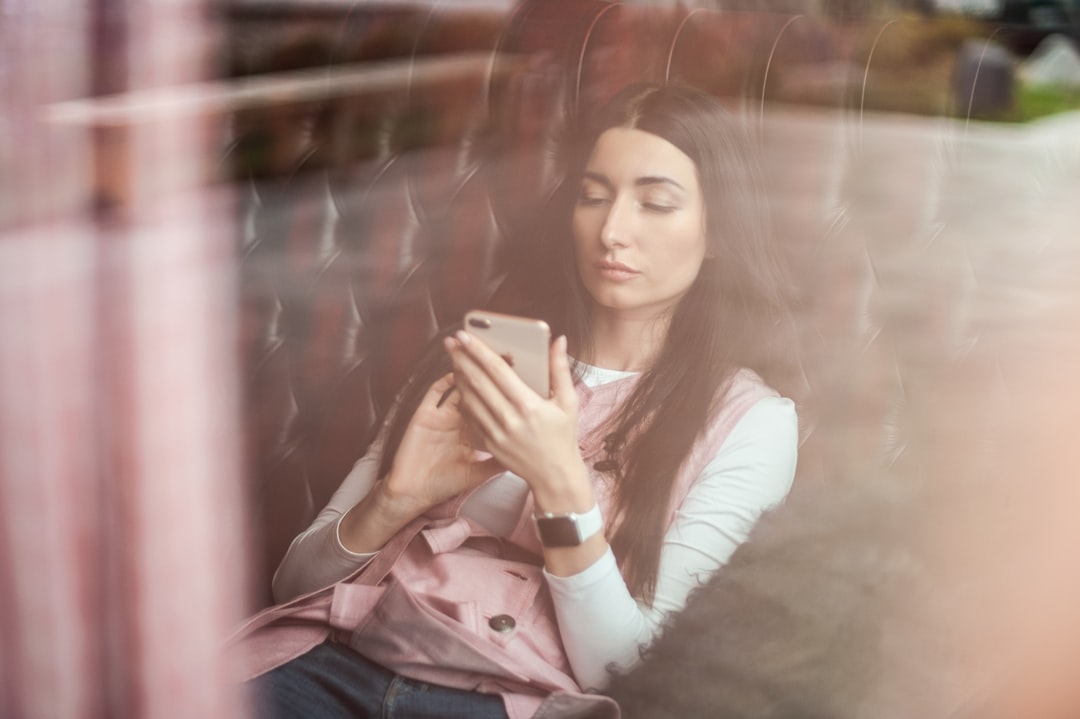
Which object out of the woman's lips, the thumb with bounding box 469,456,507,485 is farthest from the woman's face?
the thumb with bounding box 469,456,507,485

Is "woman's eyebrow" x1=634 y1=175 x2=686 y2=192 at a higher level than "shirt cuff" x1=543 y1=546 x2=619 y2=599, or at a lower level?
higher

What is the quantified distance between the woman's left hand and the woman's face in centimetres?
8

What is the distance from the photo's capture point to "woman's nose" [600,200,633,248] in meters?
1.00

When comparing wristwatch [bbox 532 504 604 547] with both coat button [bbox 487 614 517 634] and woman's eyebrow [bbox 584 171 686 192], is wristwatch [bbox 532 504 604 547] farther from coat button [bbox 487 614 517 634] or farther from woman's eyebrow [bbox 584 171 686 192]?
woman's eyebrow [bbox 584 171 686 192]

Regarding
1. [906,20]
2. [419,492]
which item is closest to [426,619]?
[419,492]

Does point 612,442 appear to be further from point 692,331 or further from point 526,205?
point 526,205

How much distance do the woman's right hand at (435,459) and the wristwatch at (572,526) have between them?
0.08 metres

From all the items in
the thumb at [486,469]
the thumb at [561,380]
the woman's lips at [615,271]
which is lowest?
the thumb at [486,469]

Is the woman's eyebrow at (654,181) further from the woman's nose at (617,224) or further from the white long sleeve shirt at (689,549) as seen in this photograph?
the white long sleeve shirt at (689,549)

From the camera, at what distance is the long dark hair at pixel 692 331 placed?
0.99 metres

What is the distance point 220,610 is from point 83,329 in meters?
0.35

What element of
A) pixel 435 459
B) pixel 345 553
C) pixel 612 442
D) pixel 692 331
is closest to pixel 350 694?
pixel 345 553

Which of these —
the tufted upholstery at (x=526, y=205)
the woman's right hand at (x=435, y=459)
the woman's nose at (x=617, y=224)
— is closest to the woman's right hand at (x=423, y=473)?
the woman's right hand at (x=435, y=459)

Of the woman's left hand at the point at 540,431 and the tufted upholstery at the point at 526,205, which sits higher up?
the tufted upholstery at the point at 526,205
